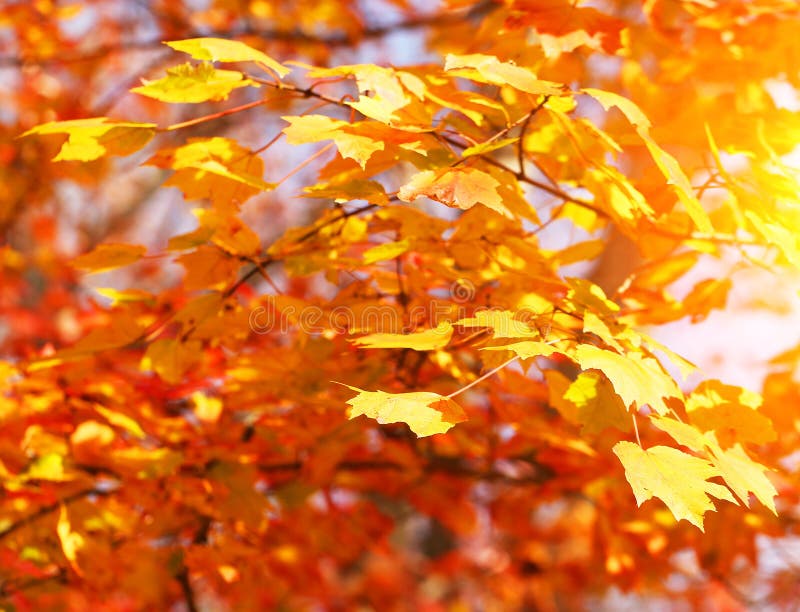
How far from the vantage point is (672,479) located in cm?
93

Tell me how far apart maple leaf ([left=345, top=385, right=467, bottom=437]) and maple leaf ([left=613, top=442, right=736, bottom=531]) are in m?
0.21

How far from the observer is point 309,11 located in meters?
4.09

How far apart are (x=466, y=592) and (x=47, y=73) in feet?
15.6

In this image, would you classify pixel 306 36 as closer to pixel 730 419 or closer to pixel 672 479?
pixel 730 419

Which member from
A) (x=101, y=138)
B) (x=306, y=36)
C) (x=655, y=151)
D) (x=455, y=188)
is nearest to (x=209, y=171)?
(x=101, y=138)

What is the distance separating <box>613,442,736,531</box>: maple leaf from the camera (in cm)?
90

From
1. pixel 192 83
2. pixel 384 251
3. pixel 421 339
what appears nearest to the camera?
pixel 421 339

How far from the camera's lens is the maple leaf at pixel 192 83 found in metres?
1.11

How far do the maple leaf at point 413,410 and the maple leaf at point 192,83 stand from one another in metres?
0.50

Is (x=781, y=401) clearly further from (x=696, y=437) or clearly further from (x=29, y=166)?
(x=29, y=166)

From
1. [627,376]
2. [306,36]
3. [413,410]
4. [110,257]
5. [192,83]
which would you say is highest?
[192,83]

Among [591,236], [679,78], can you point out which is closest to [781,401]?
[591,236]

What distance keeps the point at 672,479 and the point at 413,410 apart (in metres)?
0.33

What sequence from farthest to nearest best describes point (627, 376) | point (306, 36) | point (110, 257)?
1. point (306, 36)
2. point (110, 257)
3. point (627, 376)
